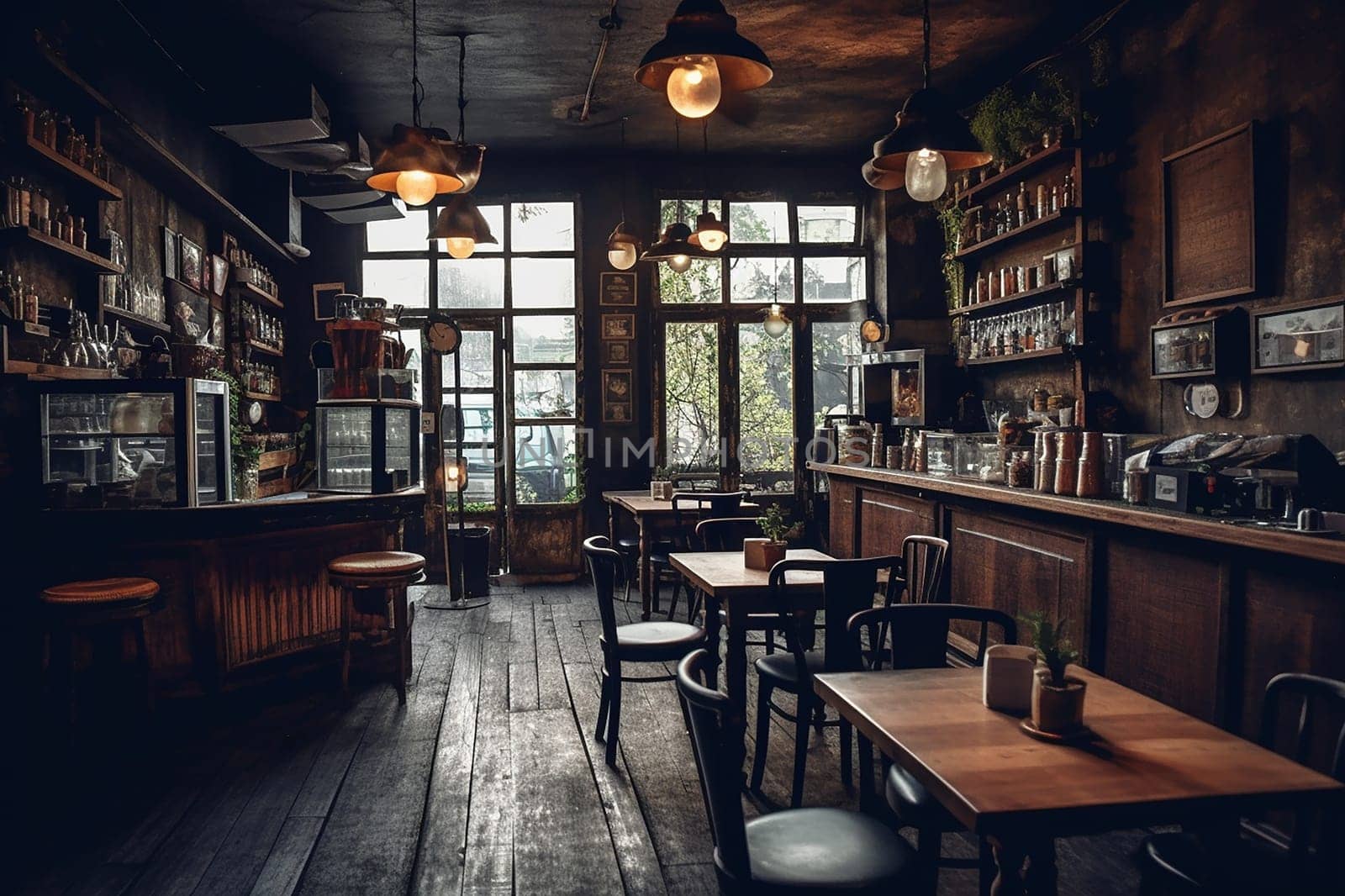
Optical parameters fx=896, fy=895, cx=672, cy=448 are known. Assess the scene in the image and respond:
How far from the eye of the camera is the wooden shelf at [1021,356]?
19.2 feet

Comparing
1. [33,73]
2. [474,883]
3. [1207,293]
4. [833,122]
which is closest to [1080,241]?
[1207,293]

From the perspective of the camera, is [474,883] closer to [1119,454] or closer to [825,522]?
[1119,454]

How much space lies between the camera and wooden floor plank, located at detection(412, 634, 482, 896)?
111 inches

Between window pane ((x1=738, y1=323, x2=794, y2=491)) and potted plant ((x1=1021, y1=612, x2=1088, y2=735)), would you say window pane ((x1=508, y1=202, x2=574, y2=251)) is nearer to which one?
window pane ((x1=738, y1=323, x2=794, y2=491))

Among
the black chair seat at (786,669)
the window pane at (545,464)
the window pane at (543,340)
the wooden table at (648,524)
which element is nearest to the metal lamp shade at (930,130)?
the black chair seat at (786,669)

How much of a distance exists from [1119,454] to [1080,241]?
86.4 inches

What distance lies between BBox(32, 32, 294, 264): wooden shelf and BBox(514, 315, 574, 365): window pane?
213cm

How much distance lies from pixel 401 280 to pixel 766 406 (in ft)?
12.0

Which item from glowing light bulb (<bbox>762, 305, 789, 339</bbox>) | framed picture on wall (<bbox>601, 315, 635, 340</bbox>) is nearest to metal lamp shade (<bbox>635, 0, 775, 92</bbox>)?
glowing light bulb (<bbox>762, 305, 789, 339</bbox>)

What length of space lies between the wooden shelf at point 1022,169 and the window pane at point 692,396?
2.67m

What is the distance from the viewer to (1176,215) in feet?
16.4

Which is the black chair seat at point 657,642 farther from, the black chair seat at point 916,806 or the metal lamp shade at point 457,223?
the metal lamp shade at point 457,223

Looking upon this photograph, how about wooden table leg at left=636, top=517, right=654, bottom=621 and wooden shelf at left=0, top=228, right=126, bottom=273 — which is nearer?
wooden shelf at left=0, top=228, right=126, bottom=273

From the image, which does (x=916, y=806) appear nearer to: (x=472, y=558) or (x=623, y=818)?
(x=623, y=818)
